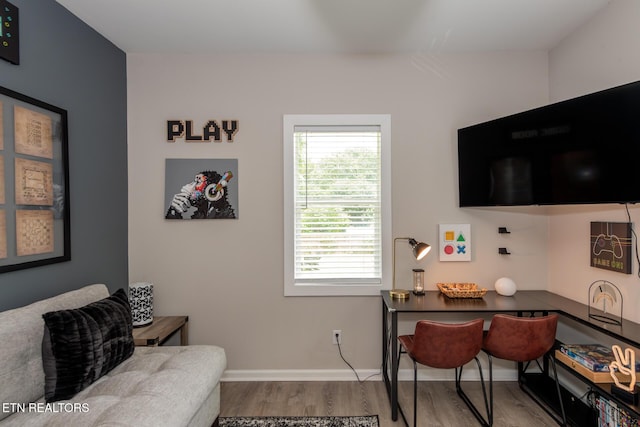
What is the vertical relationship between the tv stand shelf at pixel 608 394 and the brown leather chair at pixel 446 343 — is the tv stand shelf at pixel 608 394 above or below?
below

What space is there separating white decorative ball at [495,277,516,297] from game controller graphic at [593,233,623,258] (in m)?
0.59

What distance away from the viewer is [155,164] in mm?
2824

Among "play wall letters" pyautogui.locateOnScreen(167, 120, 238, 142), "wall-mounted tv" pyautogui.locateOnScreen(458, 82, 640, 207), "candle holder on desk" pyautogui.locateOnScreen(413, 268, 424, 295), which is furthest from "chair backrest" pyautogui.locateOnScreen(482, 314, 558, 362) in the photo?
"play wall letters" pyautogui.locateOnScreen(167, 120, 238, 142)

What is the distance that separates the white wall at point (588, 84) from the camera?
2.03m

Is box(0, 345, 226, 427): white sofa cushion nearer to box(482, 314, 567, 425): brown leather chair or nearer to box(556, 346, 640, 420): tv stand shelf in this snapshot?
box(482, 314, 567, 425): brown leather chair

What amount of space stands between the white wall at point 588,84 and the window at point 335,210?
1461 mm

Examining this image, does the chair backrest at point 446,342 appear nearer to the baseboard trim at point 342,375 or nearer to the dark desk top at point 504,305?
the dark desk top at point 504,305

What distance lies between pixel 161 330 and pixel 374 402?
1.73m

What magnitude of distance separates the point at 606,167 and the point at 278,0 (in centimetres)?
223

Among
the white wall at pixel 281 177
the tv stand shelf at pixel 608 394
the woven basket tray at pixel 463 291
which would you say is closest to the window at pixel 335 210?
the white wall at pixel 281 177

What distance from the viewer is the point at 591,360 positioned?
1952 mm

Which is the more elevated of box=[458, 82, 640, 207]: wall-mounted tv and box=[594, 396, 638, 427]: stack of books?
box=[458, 82, 640, 207]: wall-mounted tv

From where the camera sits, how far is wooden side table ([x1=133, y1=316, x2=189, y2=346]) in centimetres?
229

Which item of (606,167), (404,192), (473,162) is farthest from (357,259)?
(606,167)
